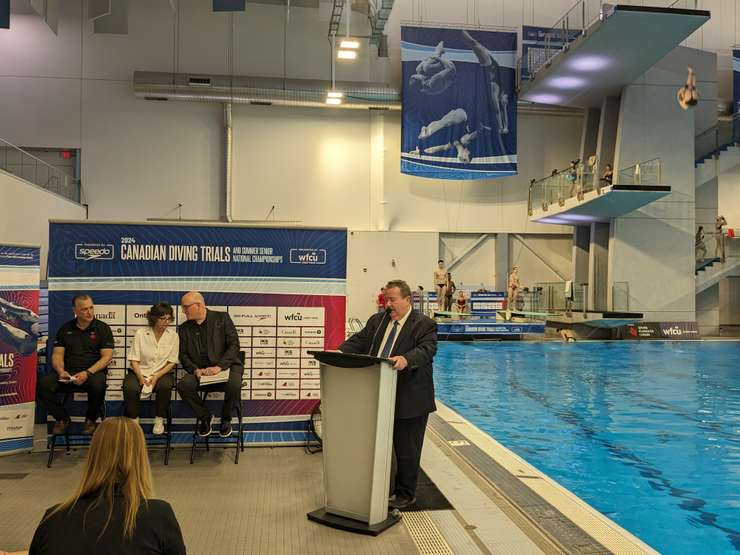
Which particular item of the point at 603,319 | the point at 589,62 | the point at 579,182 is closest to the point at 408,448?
the point at 603,319

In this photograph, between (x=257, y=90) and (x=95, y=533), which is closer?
(x=95, y=533)

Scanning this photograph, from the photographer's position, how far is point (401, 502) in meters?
4.39

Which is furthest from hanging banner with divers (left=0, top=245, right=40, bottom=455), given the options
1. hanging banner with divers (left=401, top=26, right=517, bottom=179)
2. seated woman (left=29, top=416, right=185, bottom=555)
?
hanging banner with divers (left=401, top=26, right=517, bottom=179)

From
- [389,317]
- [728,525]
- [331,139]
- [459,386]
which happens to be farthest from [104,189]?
[728,525]

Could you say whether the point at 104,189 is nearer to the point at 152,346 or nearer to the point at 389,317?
the point at 152,346

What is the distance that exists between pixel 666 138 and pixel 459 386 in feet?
51.7

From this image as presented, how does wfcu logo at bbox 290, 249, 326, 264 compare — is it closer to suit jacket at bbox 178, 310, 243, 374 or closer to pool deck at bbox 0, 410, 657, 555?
suit jacket at bbox 178, 310, 243, 374

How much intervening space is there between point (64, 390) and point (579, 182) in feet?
61.1

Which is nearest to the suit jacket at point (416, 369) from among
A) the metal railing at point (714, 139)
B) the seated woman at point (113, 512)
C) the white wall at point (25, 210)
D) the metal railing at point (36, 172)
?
the seated woman at point (113, 512)

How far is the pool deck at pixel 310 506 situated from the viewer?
12.2 feet

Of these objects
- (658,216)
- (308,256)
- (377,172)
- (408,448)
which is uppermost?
(377,172)

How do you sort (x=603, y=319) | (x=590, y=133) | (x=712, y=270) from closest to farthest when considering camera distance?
1. (x=603, y=319)
2. (x=712, y=270)
3. (x=590, y=133)

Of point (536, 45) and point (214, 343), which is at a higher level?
point (536, 45)

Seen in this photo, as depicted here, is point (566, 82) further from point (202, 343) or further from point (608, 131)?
point (202, 343)
